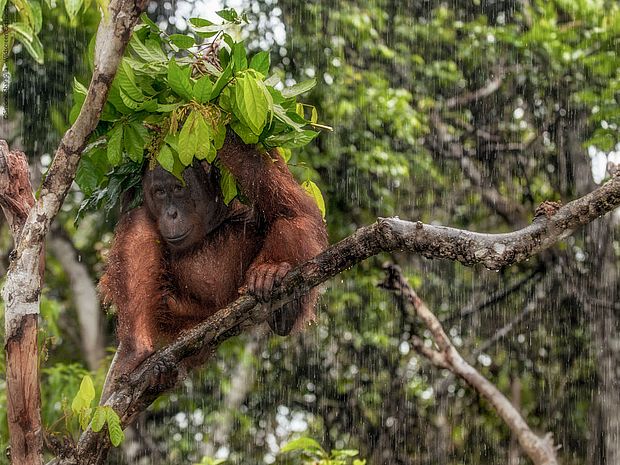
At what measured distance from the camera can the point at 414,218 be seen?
8.41 meters

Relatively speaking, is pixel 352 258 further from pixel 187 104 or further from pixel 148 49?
pixel 148 49

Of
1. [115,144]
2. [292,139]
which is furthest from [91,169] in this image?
[292,139]

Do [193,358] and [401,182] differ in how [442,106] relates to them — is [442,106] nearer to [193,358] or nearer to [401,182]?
[401,182]

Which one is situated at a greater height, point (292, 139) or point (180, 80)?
point (180, 80)

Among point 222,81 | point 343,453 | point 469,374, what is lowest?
point 343,453

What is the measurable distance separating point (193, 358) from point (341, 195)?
4.29m

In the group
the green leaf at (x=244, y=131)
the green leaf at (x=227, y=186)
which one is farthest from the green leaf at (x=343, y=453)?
the green leaf at (x=244, y=131)

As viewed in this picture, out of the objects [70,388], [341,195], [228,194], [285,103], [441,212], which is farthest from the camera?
[441,212]

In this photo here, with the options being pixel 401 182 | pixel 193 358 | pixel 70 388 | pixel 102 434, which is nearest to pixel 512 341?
pixel 401 182

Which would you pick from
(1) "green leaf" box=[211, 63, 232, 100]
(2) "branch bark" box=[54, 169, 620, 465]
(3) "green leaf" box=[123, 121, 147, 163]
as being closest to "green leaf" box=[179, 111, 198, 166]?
(1) "green leaf" box=[211, 63, 232, 100]

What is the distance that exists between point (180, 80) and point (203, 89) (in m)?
0.07

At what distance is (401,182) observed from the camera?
8117 millimetres

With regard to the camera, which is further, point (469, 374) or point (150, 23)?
point (469, 374)

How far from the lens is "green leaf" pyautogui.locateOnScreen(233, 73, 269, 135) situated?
2.72 metres
